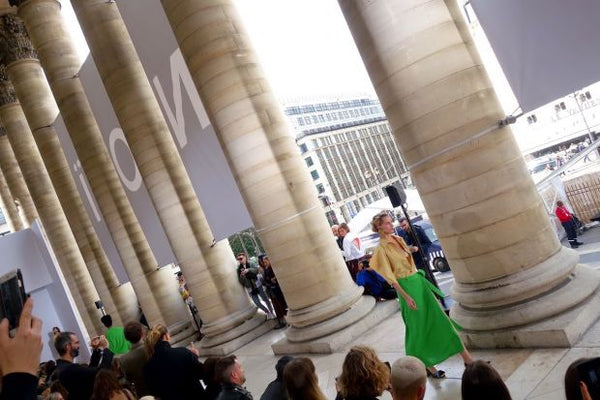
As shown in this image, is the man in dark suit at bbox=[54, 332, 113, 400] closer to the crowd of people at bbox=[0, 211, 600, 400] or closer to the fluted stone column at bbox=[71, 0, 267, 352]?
the crowd of people at bbox=[0, 211, 600, 400]

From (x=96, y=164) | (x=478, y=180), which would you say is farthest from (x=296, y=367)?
(x=96, y=164)

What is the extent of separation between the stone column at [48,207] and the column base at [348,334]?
51.9 feet

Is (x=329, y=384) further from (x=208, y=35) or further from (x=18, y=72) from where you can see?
(x=18, y=72)

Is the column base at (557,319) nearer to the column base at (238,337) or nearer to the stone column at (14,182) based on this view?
the column base at (238,337)

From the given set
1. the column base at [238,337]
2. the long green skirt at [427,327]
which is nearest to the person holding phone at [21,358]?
the long green skirt at [427,327]

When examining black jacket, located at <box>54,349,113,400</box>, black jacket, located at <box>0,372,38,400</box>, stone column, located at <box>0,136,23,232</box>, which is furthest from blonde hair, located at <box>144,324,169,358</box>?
stone column, located at <box>0,136,23,232</box>

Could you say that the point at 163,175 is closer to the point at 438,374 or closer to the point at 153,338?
the point at 153,338

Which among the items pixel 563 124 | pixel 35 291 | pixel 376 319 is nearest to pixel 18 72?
pixel 35 291

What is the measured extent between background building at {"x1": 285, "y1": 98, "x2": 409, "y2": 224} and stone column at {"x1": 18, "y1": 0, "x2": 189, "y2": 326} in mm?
78708

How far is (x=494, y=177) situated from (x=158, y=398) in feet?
14.4

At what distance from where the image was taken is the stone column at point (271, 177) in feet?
26.5

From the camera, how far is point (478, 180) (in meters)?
5.07

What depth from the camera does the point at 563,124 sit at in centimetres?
2345

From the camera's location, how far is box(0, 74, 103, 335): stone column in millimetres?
21344
